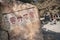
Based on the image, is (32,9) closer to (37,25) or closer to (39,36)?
(37,25)

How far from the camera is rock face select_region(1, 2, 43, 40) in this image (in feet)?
9.53

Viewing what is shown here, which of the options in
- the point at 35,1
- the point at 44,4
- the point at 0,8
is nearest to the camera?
the point at 0,8

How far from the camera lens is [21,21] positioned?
297 cm

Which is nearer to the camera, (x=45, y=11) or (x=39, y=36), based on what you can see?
(x=39, y=36)

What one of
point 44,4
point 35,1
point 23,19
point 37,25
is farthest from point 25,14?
point 35,1

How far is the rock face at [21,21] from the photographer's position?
290cm

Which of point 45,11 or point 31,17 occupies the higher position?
point 31,17

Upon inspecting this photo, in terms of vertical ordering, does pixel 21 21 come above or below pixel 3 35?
above

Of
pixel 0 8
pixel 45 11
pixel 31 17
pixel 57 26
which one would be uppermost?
pixel 0 8

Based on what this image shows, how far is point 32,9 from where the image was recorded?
304 centimetres

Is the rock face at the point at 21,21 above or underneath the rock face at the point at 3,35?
above

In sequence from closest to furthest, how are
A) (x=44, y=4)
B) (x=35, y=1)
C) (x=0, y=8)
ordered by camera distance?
1. (x=0, y=8)
2. (x=44, y=4)
3. (x=35, y=1)

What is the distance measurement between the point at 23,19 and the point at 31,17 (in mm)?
167

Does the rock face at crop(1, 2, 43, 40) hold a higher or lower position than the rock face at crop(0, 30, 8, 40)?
higher
